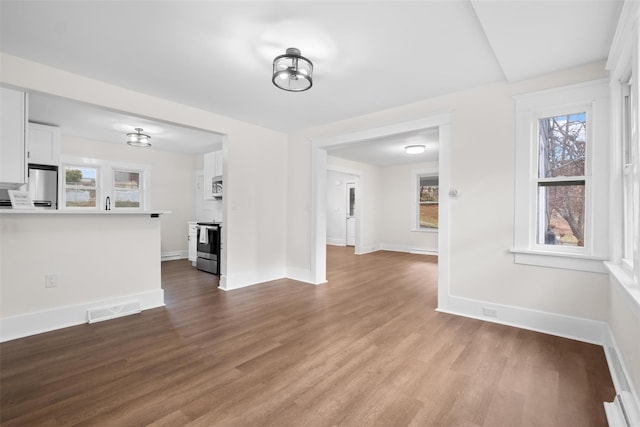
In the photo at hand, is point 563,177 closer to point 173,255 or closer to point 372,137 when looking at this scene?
point 372,137

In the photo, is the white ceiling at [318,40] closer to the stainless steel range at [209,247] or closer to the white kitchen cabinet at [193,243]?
the stainless steel range at [209,247]

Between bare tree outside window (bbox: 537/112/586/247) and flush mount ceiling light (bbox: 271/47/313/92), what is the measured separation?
2.35m

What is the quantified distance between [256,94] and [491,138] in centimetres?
264

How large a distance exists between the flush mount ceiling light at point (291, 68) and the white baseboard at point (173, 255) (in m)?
5.62

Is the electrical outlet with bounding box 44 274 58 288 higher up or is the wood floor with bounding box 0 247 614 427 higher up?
the electrical outlet with bounding box 44 274 58 288

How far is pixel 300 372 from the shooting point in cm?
213

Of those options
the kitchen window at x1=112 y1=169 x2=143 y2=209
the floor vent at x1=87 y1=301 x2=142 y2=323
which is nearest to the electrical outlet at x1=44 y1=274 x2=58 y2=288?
the floor vent at x1=87 y1=301 x2=142 y2=323

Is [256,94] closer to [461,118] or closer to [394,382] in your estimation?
[461,118]

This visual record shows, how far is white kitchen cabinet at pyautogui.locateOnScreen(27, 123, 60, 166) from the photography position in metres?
4.66

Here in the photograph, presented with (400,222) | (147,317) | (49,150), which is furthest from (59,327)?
(400,222)

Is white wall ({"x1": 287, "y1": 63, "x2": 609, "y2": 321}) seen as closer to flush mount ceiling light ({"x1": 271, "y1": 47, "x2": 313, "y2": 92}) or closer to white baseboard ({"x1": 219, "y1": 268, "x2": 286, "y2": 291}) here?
flush mount ceiling light ({"x1": 271, "y1": 47, "x2": 313, "y2": 92})

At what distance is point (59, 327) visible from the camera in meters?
2.88

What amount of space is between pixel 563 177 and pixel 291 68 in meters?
2.72

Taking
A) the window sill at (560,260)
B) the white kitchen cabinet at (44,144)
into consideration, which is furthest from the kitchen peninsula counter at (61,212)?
the window sill at (560,260)
